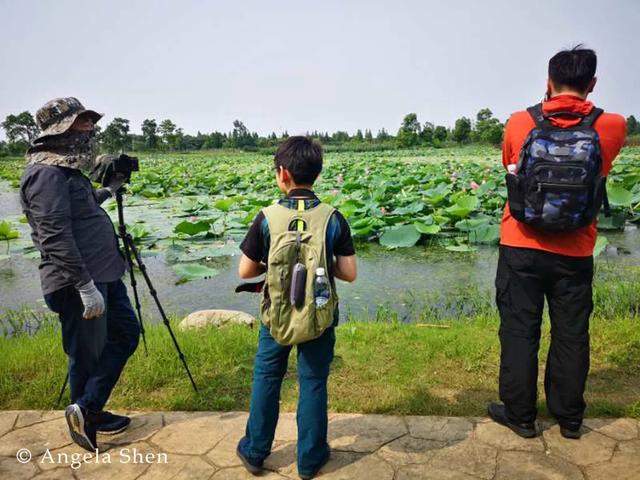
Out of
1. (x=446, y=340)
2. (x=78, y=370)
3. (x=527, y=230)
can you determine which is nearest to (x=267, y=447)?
(x=78, y=370)

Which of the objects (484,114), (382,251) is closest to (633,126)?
(484,114)

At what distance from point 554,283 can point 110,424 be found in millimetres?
1958

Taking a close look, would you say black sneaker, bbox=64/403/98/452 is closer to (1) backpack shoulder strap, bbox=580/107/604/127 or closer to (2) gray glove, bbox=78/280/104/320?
(2) gray glove, bbox=78/280/104/320

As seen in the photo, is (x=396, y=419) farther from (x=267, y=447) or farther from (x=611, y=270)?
(x=611, y=270)

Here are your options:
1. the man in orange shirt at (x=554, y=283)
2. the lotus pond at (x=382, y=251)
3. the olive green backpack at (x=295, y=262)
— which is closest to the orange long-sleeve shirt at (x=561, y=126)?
the man in orange shirt at (x=554, y=283)

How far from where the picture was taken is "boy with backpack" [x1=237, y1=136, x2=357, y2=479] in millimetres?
1604

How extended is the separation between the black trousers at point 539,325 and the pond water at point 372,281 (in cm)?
191

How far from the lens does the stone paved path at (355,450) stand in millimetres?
1803

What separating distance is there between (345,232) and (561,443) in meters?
1.24

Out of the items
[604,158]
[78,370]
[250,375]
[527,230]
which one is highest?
[604,158]

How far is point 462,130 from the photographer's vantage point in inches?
2115

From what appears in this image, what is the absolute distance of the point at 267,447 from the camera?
1796mm

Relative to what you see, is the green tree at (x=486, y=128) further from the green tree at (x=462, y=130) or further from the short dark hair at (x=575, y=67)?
the short dark hair at (x=575, y=67)

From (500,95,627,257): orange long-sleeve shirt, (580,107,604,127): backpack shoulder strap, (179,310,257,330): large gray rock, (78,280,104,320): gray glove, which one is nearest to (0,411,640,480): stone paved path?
(78,280,104,320): gray glove
